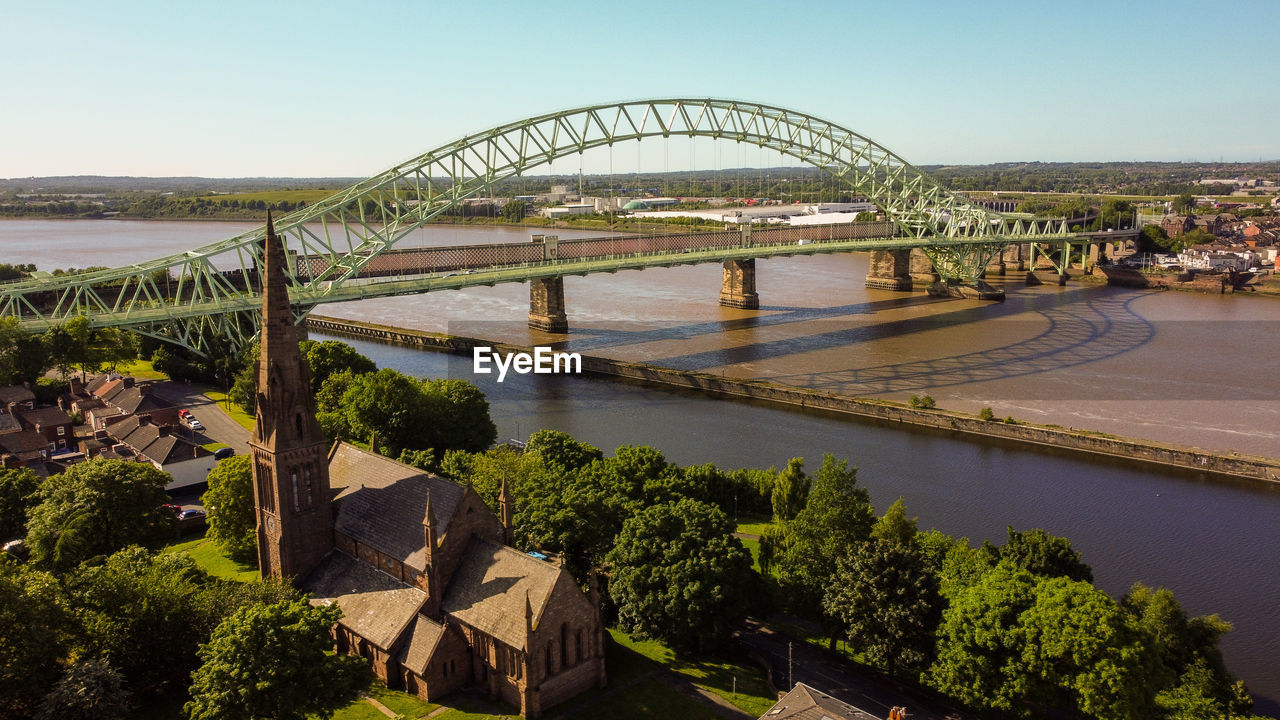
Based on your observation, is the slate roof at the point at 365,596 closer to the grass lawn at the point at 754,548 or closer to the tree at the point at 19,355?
the grass lawn at the point at 754,548

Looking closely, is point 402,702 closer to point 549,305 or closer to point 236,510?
point 236,510

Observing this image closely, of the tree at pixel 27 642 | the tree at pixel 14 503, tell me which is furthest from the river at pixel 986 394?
the tree at pixel 27 642

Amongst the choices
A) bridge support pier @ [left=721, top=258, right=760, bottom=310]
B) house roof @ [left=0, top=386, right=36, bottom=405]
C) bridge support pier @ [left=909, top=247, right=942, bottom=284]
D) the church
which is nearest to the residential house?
house roof @ [left=0, top=386, right=36, bottom=405]

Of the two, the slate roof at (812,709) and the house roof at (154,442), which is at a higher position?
the house roof at (154,442)

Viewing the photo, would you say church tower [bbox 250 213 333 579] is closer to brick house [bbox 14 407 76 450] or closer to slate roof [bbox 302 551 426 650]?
slate roof [bbox 302 551 426 650]

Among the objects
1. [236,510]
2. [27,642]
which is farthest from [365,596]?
[236,510]

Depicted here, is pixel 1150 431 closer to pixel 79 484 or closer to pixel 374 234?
pixel 79 484

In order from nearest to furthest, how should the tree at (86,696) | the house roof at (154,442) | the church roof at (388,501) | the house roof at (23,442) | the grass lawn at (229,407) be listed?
the tree at (86,696) → the church roof at (388,501) → the house roof at (154,442) → the house roof at (23,442) → the grass lawn at (229,407)
